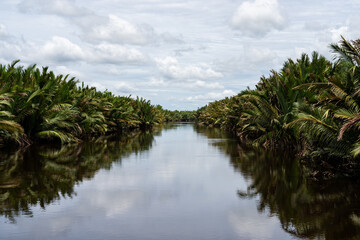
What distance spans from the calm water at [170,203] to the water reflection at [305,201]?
15 millimetres

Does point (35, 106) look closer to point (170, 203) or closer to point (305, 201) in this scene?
point (170, 203)

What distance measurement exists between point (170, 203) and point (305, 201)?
2916 mm

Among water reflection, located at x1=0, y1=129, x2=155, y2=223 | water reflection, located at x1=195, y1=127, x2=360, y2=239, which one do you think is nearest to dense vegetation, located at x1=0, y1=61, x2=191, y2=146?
water reflection, located at x1=0, y1=129, x2=155, y2=223

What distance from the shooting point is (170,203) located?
299 inches

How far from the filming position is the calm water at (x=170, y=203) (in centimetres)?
570

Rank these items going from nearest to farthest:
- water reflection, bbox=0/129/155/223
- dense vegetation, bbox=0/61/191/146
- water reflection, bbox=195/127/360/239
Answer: water reflection, bbox=195/127/360/239 → water reflection, bbox=0/129/155/223 → dense vegetation, bbox=0/61/191/146

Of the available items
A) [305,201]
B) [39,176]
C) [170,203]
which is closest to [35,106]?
[39,176]

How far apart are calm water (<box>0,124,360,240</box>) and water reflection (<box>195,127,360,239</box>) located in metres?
0.02

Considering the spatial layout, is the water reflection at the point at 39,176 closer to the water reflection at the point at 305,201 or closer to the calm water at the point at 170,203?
the calm water at the point at 170,203

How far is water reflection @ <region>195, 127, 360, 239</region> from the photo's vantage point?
584 cm

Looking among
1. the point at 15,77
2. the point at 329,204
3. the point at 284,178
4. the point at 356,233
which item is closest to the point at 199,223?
the point at 356,233

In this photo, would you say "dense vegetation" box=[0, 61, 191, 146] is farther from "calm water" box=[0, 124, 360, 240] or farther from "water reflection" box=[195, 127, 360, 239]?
"water reflection" box=[195, 127, 360, 239]

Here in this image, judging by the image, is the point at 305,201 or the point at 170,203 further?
the point at 305,201

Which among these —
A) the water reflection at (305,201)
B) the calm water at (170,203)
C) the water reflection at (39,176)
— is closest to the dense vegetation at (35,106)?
the water reflection at (39,176)
